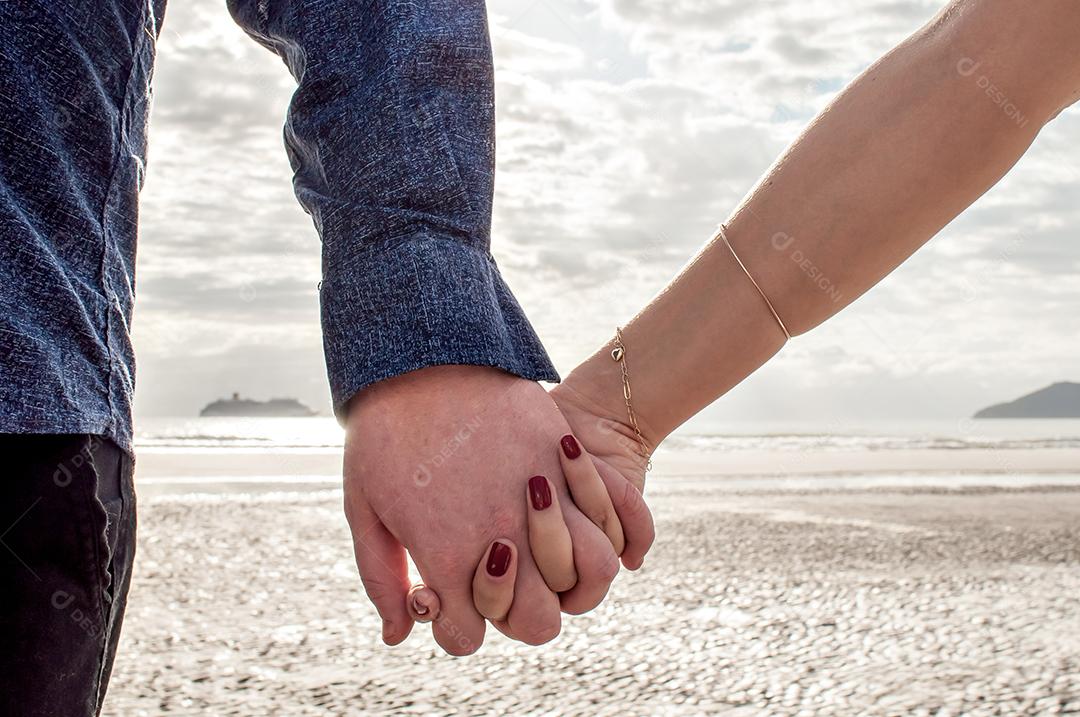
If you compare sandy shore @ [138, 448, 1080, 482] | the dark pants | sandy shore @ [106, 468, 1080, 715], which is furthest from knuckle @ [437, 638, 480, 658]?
sandy shore @ [138, 448, 1080, 482]

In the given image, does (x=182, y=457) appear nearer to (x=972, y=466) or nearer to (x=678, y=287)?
(x=972, y=466)

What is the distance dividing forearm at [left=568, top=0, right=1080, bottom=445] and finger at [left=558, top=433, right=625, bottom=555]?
0.34 metres

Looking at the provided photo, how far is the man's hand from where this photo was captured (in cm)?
101

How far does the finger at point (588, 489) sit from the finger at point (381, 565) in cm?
23

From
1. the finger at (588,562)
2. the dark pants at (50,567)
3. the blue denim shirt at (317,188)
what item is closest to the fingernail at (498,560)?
the finger at (588,562)

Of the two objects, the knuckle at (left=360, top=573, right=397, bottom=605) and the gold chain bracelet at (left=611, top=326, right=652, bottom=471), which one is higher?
the gold chain bracelet at (left=611, top=326, right=652, bottom=471)

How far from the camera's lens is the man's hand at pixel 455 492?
1.01 metres

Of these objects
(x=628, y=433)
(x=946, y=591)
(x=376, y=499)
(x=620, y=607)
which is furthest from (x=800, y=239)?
(x=946, y=591)

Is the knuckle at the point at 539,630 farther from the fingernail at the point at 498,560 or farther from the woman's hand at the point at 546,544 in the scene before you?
the fingernail at the point at 498,560

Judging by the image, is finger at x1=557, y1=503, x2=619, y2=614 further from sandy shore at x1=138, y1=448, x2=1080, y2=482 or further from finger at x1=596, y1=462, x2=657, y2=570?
sandy shore at x1=138, y1=448, x2=1080, y2=482

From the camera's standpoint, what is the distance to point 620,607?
13.5ft

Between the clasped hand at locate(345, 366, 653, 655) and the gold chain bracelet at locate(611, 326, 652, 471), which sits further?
the gold chain bracelet at locate(611, 326, 652, 471)

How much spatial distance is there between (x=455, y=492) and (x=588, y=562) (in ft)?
0.79

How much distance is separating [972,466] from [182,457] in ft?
43.4
